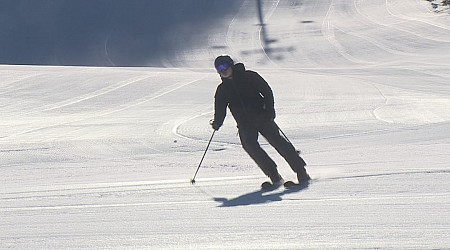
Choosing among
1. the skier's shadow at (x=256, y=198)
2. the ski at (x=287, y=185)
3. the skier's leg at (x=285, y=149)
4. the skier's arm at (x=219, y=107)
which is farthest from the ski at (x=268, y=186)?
the skier's arm at (x=219, y=107)

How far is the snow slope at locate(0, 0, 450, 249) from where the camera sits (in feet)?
21.4

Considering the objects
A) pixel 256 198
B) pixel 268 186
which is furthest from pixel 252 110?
pixel 256 198

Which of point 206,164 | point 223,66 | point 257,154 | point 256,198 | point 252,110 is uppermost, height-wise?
point 223,66

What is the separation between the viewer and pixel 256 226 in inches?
261

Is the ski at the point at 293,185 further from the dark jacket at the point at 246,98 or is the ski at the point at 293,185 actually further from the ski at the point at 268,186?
the dark jacket at the point at 246,98

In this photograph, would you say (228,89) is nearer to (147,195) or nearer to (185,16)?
(147,195)

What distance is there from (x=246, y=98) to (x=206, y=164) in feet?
6.06

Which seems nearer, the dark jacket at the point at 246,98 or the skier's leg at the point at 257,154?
the dark jacket at the point at 246,98

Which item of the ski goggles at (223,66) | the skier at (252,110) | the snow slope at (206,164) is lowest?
the snow slope at (206,164)

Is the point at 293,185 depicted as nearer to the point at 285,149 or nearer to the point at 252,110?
the point at 285,149

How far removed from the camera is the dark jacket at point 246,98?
28.0 ft

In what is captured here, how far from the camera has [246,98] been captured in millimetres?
8617

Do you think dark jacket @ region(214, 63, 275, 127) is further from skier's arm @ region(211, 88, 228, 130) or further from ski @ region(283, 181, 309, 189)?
ski @ region(283, 181, 309, 189)

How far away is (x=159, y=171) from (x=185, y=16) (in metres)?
33.6
